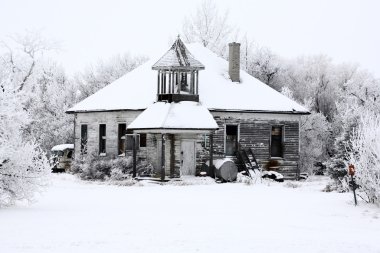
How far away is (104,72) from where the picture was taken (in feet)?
172

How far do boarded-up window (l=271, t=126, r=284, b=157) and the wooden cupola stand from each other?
220 inches

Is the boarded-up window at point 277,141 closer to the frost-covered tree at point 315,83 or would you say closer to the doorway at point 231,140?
the doorway at point 231,140

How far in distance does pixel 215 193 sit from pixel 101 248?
12.8 meters

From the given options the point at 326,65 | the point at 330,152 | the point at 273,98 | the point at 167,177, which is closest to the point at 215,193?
the point at 167,177

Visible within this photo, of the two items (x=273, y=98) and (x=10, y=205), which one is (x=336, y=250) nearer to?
(x=10, y=205)

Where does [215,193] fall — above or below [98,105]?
below

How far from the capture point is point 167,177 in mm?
31156

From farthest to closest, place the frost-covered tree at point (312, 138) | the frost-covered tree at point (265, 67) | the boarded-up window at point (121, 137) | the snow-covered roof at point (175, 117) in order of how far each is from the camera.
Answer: the frost-covered tree at point (265, 67) → the frost-covered tree at point (312, 138) → the boarded-up window at point (121, 137) → the snow-covered roof at point (175, 117)

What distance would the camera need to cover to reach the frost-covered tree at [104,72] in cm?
5131

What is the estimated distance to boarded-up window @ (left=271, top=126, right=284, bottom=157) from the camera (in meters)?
35.8

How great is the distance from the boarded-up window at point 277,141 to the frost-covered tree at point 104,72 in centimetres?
1809

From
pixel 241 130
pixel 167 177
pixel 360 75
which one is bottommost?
pixel 167 177

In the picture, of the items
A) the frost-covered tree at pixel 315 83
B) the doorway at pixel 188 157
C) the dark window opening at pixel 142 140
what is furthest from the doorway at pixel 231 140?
the frost-covered tree at pixel 315 83

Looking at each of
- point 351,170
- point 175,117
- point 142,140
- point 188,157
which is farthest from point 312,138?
point 351,170
